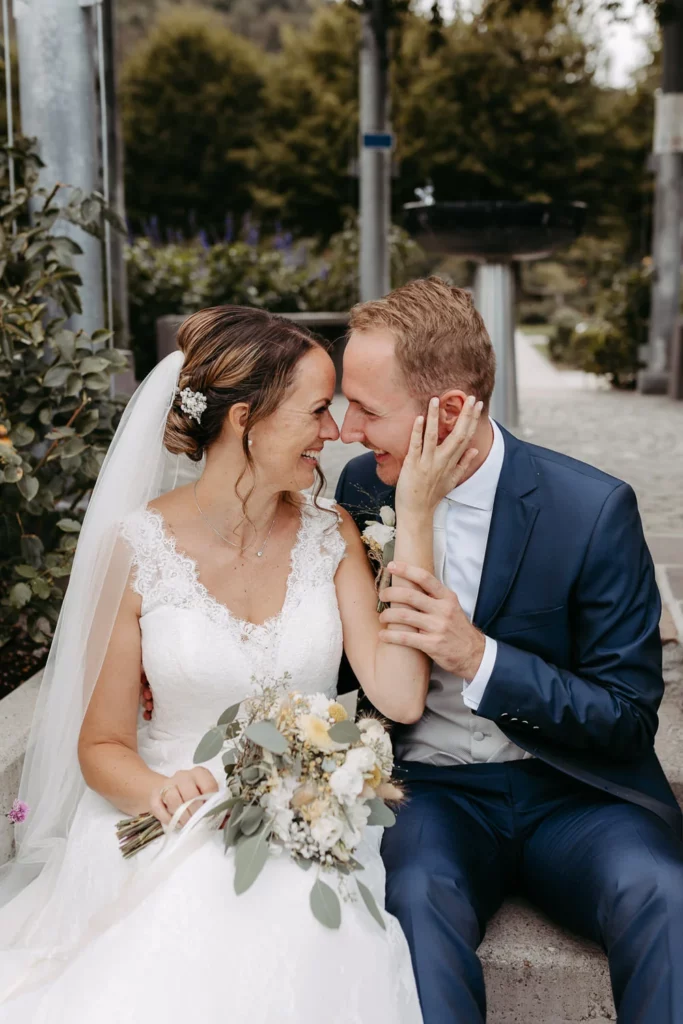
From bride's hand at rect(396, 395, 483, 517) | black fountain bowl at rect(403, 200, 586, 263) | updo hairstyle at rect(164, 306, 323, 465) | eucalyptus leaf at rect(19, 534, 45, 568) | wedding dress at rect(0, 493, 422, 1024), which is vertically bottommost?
wedding dress at rect(0, 493, 422, 1024)

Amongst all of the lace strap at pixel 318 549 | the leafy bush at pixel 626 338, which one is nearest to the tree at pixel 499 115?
the leafy bush at pixel 626 338

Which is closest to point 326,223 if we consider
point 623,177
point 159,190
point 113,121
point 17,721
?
point 159,190

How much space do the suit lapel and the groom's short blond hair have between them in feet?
0.82

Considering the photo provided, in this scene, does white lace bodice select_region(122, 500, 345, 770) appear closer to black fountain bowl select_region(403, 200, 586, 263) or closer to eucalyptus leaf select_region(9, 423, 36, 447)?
eucalyptus leaf select_region(9, 423, 36, 447)

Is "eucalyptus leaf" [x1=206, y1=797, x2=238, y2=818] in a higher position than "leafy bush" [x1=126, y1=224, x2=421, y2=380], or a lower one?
lower

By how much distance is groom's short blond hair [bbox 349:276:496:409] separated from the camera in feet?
7.96

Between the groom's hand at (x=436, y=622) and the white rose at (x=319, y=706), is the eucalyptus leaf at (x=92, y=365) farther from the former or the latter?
the white rose at (x=319, y=706)

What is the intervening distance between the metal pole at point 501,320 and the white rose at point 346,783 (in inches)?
249

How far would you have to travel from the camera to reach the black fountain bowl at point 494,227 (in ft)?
24.2

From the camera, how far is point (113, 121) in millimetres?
7074

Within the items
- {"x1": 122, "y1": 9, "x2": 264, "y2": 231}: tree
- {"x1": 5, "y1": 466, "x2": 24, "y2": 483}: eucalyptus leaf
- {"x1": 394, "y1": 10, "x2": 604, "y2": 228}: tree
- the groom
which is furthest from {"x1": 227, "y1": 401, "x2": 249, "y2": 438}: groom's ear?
{"x1": 122, "y1": 9, "x2": 264, "y2": 231}: tree

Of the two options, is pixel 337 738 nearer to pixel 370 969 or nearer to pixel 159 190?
pixel 370 969

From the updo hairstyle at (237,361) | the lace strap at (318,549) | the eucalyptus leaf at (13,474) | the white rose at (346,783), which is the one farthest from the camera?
the eucalyptus leaf at (13,474)

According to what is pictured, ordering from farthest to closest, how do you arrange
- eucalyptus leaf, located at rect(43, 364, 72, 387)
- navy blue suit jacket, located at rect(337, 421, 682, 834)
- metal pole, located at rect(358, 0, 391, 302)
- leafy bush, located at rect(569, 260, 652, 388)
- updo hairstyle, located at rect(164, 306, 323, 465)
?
leafy bush, located at rect(569, 260, 652, 388)
metal pole, located at rect(358, 0, 391, 302)
eucalyptus leaf, located at rect(43, 364, 72, 387)
updo hairstyle, located at rect(164, 306, 323, 465)
navy blue suit jacket, located at rect(337, 421, 682, 834)
